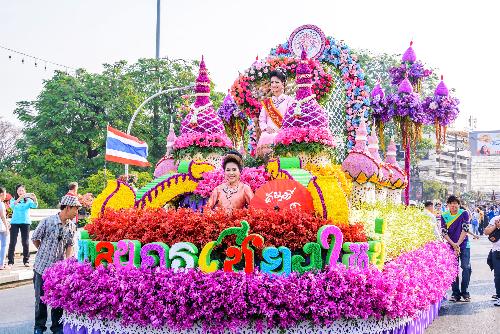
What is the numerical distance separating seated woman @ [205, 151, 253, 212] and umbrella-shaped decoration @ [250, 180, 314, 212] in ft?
1.19

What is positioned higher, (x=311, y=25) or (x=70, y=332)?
(x=311, y=25)

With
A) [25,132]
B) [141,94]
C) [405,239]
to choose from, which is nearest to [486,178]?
[141,94]

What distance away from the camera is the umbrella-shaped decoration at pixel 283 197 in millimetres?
7228

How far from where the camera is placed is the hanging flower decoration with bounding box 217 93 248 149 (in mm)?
12938

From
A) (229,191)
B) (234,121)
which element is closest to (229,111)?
(234,121)

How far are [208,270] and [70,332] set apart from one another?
6.37 ft

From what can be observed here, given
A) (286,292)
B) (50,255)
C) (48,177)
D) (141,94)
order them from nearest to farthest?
(286,292) < (50,255) < (48,177) < (141,94)

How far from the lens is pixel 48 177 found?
36812 mm

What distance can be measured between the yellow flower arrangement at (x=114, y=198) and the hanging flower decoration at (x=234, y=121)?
419 cm

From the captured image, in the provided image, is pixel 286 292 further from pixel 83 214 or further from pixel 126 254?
pixel 83 214

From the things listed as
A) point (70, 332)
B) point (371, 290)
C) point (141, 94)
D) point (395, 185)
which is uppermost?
point (141, 94)

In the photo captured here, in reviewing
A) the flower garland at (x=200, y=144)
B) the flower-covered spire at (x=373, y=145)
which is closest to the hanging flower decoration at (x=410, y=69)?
the flower-covered spire at (x=373, y=145)

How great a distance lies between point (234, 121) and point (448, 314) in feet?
18.1

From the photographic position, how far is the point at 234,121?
43.3 feet
